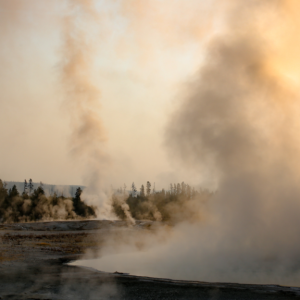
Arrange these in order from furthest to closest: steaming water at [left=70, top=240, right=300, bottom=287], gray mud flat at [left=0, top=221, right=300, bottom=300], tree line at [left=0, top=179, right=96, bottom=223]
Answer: tree line at [left=0, top=179, right=96, bottom=223]
steaming water at [left=70, top=240, right=300, bottom=287]
gray mud flat at [left=0, top=221, right=300, bottom=300]

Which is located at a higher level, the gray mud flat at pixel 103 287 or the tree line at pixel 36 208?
the gray mud flat at pixel 103 287

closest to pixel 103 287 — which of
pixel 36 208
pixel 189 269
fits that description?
pixel 189 269

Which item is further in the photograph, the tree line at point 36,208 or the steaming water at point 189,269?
the tree line at point 36,208

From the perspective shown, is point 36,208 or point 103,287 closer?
point 103,287

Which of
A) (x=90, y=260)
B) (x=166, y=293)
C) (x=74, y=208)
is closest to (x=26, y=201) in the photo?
(x=74, y=208)

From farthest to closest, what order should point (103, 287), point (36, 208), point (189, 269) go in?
point (36, 208) < point (189, 269) < point (103, 287)

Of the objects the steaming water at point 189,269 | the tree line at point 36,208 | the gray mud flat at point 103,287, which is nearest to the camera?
the gray mud flat at point 103,287

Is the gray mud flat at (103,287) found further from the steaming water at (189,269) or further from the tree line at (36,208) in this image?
the tree line at (36,208)

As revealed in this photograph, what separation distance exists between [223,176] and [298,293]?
44.0 feet

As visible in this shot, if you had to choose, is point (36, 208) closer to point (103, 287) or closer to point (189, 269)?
point (189, 269)

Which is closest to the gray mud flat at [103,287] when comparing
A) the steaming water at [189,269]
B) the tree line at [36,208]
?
the steaming water at [189,269]

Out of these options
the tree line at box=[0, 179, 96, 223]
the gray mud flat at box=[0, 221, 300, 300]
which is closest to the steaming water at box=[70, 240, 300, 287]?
the gray mud flat at box=[0, 221, 300, 300]

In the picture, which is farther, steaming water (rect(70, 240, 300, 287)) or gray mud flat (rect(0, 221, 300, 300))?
steaming water (rect(70, 240, 300, 287))

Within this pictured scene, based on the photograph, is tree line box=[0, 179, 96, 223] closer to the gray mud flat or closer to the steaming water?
the steaming water
